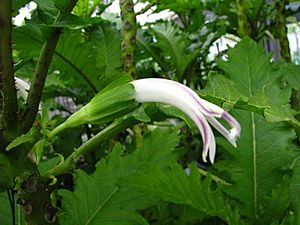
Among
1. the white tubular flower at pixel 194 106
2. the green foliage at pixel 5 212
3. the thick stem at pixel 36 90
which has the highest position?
the thick stem at pixel 36 90

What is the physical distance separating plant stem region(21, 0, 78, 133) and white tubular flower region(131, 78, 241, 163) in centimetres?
8

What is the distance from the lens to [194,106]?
0.38m

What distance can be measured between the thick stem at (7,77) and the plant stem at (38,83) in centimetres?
2

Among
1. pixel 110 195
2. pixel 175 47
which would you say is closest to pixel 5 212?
pixel 110 195

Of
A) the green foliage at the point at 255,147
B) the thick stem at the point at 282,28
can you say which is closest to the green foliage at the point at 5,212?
the green foliage at the point at 255,147

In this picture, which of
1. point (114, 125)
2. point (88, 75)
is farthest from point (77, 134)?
point (114, 125)

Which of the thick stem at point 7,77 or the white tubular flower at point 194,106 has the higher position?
the thick stem at point 7,77

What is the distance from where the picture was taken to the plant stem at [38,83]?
1.44ft

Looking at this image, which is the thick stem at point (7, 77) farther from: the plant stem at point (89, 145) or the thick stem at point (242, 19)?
the thick stem at point (242, 19)

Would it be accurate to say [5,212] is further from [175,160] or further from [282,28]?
[282,28]

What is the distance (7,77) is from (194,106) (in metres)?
0.16

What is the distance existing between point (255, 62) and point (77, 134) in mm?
458

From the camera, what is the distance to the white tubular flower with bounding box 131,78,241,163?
14.3 inches

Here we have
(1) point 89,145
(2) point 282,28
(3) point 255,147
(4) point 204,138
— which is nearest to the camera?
(4) point 204,138
